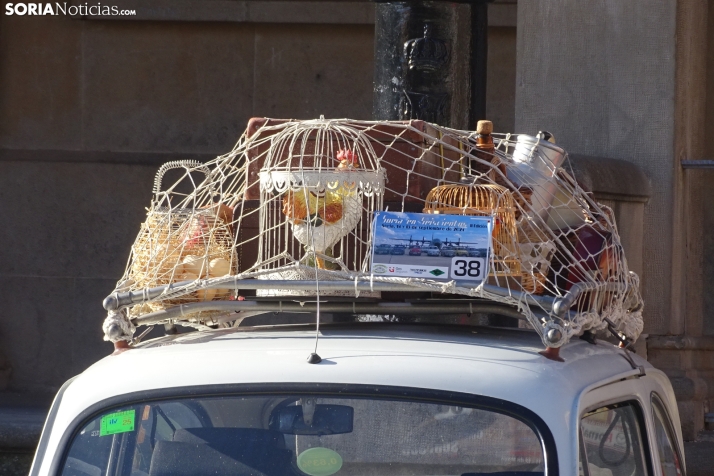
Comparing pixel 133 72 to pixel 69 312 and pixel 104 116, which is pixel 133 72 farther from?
pixel 69 312

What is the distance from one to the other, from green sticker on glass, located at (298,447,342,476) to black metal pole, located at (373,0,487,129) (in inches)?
93.2

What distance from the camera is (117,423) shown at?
7.43 feet

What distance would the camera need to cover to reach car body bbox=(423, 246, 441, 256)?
2.44 metres

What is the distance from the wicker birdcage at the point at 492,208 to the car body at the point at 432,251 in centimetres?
19

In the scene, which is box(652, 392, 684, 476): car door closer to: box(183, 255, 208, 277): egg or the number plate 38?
the number plate 38

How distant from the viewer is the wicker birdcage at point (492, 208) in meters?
2.63

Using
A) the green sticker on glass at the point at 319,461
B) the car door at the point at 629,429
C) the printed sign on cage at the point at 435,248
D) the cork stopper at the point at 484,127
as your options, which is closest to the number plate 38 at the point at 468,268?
the printed sign on cage at the point at 435,248

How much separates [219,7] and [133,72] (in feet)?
2.79

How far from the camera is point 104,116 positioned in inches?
319

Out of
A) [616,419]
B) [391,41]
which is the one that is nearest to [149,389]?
[616,419]
